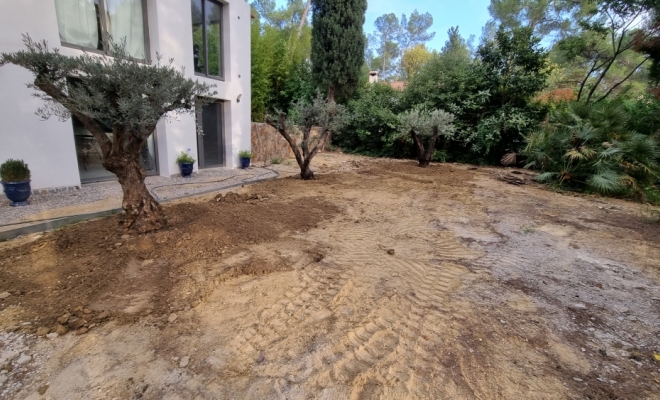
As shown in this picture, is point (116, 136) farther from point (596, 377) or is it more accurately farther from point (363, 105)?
point (363, 105)

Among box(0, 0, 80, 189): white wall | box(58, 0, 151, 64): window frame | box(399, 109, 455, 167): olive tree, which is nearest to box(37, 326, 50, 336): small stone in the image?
box(58, 0, 151, 64): window frame

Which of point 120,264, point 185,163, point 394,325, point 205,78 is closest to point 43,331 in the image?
point 120,264

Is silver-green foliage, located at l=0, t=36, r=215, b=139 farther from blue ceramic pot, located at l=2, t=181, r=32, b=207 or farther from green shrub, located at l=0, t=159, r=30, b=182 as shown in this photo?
blue ceramic pot, located at l=2, t=181, r=32, b=207

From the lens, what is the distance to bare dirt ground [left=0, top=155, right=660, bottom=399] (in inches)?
67.0

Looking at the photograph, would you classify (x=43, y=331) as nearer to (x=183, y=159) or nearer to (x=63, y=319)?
(x=63, y=319)

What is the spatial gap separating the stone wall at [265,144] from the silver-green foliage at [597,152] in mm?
8033

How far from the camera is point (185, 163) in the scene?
7.39 meters

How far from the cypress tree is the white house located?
5.14m

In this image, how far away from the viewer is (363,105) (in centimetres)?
1363

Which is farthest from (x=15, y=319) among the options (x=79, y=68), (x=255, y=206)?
(x=255, y=206)

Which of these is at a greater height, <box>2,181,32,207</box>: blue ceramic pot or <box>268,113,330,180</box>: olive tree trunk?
<box>268,113,330,180</box>: olive tree trunk

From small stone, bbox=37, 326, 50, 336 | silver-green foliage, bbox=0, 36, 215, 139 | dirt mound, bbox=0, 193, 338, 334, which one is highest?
silver-green foliage, bbox=0, 36, 215, 139

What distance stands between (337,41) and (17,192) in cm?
1200

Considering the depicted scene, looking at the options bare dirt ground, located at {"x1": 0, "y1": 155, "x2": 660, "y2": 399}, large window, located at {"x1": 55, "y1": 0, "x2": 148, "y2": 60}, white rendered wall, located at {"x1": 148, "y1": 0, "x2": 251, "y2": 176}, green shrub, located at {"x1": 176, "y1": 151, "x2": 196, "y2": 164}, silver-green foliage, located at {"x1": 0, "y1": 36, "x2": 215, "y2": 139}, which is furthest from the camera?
green shrub, located at {"x1": 176, "y1": 151, "x2": 196, "y2": 164}
